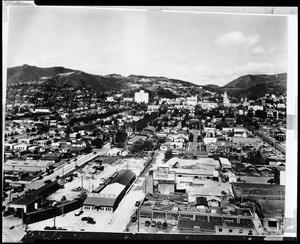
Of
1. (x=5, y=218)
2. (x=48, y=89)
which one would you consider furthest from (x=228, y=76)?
(x=5, y=218)

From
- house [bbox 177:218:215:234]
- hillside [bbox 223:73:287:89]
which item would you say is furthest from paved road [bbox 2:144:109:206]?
hillside [bbox 223:73:287:89]

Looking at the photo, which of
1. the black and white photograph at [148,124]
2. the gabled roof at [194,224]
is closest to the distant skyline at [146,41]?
the black and white photograph at [148,124]

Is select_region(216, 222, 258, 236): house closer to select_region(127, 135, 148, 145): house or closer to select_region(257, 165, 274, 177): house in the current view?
select_region(257, 165, 274, 177): house

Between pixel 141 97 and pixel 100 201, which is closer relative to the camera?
pixel 100 201

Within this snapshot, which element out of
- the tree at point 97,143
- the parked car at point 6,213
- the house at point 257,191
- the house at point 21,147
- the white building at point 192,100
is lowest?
the parked car at point 6,213

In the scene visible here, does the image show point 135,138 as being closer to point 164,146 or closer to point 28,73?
point 164,146

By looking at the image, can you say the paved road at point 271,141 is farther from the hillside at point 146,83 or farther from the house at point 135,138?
the house at point 135,138

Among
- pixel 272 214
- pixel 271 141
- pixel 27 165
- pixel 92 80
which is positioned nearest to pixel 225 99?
pixel 271 141
